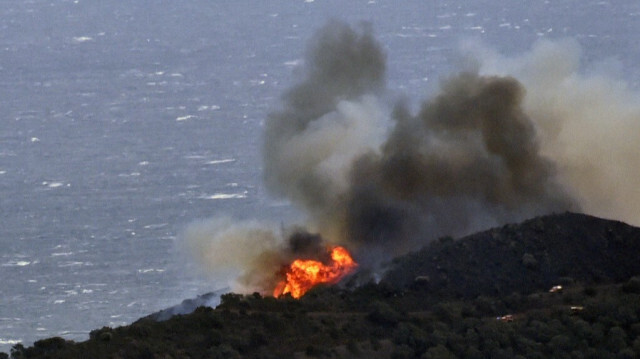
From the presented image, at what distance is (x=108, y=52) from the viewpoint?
18438cm

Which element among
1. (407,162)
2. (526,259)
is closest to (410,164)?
(407,162)

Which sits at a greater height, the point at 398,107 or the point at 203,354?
the point at 398,107

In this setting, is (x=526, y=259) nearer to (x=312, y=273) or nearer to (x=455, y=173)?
(x=312, y=273)

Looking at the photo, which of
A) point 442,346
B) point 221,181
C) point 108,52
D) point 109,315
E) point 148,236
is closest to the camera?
point 442,346

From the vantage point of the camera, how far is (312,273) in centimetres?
7862

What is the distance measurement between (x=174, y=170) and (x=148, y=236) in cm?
1743

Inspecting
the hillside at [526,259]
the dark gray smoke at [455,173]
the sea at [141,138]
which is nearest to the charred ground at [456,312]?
the hillside at [526,259]

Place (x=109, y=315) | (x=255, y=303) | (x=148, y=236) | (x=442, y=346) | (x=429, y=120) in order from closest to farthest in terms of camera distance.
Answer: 1. (x=442, y=346)
2. (x=255, y=303)
3. (x=429, y=120)
4. (x=109, y=315)
5. (x=148, y=236)

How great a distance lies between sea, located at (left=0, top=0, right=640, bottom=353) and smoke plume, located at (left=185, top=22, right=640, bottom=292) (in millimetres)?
7014

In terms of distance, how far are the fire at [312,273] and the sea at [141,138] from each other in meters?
17.9

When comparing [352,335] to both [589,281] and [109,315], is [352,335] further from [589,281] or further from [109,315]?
[109,315]

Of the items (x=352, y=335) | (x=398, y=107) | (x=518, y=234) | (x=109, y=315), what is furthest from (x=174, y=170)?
(x=352, y=335)

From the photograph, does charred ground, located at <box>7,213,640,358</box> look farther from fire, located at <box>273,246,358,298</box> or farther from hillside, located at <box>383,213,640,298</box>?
fire, located at <box>273,246,358,298</box>

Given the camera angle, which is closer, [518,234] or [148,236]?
[518,234]
